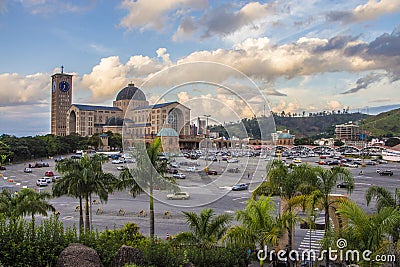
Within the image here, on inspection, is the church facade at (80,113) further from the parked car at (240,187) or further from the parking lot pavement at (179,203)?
the parking lot pavement at (179,203)

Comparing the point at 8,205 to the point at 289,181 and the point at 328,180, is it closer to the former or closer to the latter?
the point at 289,181

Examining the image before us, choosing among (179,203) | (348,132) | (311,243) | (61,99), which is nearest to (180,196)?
(179,203)

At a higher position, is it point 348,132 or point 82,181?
point 348,132

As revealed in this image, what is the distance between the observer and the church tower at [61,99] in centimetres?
14888

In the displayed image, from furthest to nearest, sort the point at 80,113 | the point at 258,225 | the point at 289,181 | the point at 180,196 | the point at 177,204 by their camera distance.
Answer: the point at 80,113, the point at 177,204, the point at 180,196, the point at 289,181, the point at 258,225

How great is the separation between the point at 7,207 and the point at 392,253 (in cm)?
1666

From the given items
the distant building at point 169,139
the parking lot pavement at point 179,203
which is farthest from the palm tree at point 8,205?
the distant building at point 169,139

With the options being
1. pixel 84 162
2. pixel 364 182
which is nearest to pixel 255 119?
pixel 84 162

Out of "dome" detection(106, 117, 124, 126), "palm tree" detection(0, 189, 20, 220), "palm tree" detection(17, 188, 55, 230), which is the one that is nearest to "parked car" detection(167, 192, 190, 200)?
"palm tree" detection(17, 188, 55, 230)

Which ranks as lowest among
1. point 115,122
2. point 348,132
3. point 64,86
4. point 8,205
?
point 8,205

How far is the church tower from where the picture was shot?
148875mm

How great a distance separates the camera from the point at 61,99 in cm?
14950

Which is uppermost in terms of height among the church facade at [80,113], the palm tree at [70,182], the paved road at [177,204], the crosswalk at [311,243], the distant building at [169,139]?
the church facade at [80,113]

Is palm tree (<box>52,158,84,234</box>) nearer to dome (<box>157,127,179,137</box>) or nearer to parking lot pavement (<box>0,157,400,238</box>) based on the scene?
parking lot pavement (<box>0,157,400,238</box>)
